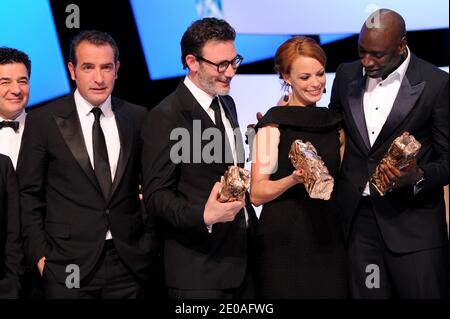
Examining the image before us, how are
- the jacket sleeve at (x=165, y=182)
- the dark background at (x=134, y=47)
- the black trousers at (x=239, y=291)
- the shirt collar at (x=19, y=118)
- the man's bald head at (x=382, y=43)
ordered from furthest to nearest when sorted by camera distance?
the dark background at (x=134, y=47)
the shirt collar at (x=19, y=118)
the man's bald head at (x=382, y=43)
the black trousers at (x=239, y=291)
the jacket sleeve at (x=165, y=182)

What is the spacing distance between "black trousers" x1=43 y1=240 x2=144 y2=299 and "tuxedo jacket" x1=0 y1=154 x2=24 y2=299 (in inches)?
4.9

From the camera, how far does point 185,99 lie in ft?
11.5

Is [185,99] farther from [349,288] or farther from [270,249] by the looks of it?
[349,288]

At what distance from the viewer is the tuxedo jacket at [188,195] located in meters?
3.42

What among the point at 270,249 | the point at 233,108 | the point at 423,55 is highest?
the point at 423,55

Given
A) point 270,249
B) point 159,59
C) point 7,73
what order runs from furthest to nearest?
1. point 159,59
2. point 7,73
3. point 270,249

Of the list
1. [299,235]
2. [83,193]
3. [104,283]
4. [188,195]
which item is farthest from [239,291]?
[83,193]

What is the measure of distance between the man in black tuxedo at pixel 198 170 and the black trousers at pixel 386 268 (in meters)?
0.47

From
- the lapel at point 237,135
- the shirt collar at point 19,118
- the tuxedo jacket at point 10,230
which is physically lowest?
the tuxedo jacket at point 10,230

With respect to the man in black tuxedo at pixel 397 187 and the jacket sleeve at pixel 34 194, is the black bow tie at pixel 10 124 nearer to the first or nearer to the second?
the jacket sleeve at pixel 34 194

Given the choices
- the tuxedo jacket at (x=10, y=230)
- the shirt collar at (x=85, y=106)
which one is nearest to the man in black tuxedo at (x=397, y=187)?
the shirt collar at (x=85, y=106)

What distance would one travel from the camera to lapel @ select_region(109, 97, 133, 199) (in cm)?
352
